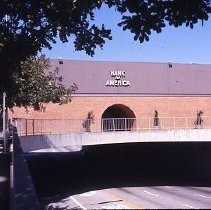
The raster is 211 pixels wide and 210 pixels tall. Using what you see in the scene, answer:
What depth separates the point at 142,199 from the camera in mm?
31594

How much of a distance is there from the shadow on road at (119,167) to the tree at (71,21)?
24.4 metres

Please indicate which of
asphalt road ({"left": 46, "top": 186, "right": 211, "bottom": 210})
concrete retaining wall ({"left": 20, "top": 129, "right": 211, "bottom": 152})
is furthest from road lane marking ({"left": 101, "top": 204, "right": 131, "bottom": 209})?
concrete retaining wall ({"left": 20, "top": 129, "right": 211, "bottom": 152})

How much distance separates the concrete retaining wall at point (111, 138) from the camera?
26203 millimetres

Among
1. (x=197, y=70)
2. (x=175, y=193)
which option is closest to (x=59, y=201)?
(x=175, y=193)

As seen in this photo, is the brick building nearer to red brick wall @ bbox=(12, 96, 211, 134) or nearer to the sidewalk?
red brick wall @ bbox=(12, 96, 211, 134)

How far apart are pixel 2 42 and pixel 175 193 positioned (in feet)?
94.6

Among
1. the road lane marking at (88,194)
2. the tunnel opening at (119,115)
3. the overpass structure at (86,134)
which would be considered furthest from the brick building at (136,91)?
the road lane marking at (88,194)

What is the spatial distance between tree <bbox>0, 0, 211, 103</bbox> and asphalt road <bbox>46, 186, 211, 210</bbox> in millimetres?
18918

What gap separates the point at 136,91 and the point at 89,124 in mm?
13856

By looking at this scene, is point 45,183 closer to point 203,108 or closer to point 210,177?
point 210,177

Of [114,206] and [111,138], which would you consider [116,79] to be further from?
[114,206]

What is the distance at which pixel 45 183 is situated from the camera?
36.0m

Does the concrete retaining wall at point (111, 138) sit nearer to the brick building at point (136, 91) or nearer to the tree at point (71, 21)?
the brick building at point (136, 91)

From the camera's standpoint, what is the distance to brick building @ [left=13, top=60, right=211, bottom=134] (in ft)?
160
